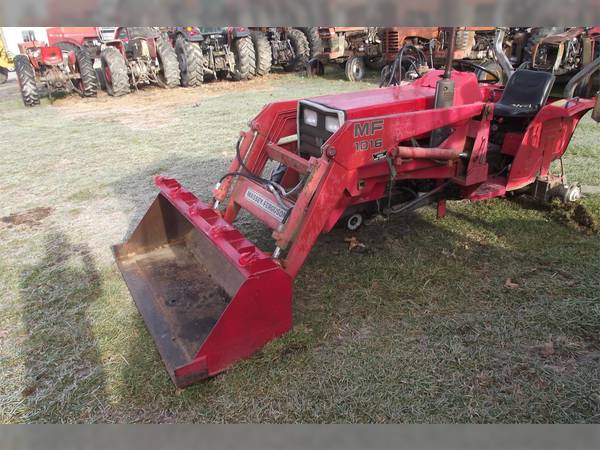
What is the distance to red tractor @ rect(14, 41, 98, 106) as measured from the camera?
1168cm

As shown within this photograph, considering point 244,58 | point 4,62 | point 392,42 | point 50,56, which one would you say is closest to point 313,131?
point 392,42

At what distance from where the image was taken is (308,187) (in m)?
2.89

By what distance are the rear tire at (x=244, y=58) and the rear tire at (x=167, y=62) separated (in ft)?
6.30

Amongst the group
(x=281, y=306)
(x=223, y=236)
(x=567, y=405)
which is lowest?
(x=567, y=405)

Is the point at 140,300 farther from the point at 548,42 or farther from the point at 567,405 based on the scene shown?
the point at 548,42

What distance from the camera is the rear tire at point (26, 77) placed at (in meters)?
11.6

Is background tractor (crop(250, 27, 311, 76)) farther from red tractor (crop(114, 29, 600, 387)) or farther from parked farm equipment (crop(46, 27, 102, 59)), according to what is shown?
red tractor (crop(114, 29, 600, 387))

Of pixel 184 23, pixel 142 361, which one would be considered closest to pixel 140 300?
pixel 142 361

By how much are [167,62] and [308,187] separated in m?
11.6

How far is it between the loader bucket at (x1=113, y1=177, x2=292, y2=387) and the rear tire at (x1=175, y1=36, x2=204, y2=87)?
34.6 ft

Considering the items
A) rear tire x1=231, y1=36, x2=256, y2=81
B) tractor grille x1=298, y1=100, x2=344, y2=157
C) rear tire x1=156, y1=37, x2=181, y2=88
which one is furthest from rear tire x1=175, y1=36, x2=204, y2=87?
tractor grille x1=298, y1=100, x2=344, y2=157

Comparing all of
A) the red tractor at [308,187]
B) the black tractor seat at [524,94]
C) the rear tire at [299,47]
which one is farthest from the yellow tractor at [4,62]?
the black tractor seat at [524,94]

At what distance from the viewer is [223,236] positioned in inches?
117

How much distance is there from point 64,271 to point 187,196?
4.05 feet
